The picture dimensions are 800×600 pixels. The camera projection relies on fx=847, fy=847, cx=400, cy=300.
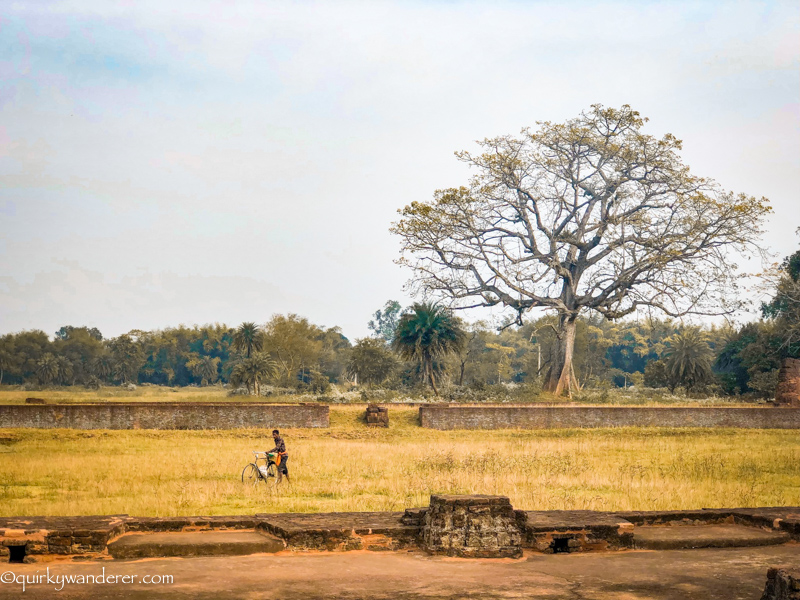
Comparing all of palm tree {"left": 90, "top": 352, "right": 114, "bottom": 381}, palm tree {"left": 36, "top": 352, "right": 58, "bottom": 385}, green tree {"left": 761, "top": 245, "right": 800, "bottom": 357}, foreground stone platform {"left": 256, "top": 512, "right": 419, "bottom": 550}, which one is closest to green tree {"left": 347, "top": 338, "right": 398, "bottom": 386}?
green tree {"left": 761, "top": 245, "right": 800, "bottom": 357}

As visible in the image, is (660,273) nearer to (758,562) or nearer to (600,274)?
(600,274)

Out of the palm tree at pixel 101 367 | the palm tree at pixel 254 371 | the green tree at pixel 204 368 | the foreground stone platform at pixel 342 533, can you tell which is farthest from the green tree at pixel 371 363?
the foreground stone platform at pixel 342 533

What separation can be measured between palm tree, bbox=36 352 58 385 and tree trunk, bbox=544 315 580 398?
4085 cm

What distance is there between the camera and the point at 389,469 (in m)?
16.6

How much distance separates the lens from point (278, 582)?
279 inches

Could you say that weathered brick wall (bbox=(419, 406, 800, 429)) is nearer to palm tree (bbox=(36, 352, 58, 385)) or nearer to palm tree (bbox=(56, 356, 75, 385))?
palm tree (bbox=(36, 352, 58, 385))

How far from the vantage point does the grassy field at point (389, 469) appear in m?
12.7

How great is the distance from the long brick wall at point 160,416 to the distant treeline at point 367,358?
11.8 meters

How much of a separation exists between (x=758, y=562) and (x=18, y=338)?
228ft

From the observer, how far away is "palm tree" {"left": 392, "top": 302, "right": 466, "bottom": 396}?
39.8 metres

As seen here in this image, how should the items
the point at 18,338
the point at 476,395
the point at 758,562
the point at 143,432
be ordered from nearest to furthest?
the point at 758,562 < the point at 143,432 < the point at 476,395 < the point at 18,338

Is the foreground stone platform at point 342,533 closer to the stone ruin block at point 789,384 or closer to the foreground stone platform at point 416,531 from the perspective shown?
the foreground stone platform at point 416,531

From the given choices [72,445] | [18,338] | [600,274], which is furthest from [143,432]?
[18,338]

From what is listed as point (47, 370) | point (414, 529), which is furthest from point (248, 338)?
point (414, 529)
